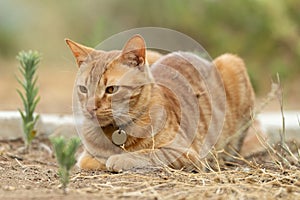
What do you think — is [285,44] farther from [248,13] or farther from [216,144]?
[216,144]

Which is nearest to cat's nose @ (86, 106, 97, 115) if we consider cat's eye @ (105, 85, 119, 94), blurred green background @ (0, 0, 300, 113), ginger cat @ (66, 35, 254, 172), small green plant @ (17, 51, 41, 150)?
ginger cat @ (66, 35, 254, 172)

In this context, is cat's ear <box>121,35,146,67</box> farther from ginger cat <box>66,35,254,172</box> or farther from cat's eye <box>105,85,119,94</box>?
cat's eye <box>105,85,119,94</box>

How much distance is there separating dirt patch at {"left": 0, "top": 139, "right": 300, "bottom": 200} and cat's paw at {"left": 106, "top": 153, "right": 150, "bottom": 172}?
0.05 metres

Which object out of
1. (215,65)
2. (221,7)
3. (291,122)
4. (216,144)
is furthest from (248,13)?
(216,144)

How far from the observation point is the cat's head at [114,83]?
137 inches

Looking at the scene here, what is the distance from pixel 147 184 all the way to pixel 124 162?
52cm

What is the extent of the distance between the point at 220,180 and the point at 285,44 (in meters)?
5.33

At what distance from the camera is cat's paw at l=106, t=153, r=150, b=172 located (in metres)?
3.47

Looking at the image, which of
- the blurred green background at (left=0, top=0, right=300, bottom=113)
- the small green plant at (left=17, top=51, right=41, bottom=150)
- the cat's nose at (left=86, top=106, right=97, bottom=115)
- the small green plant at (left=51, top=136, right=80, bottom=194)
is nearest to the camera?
the small green plant at (left=51, top=136, right=80, bottom=194)

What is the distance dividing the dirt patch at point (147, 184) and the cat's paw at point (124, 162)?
0.15 feet

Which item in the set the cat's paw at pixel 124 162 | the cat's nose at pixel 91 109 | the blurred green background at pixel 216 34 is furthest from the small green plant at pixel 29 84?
the blurred green background at pixel 216 34

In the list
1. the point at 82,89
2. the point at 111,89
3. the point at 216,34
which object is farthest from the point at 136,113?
the point at 216,34

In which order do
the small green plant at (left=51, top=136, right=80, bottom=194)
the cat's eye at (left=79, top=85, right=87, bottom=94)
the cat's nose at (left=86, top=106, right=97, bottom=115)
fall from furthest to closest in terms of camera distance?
the cat's eye at (left=79, top=85, right=87, bottom=94) < the cat's nose at (left=86, top=106, right=97, bottom=115) < the small green plant at (left=51, top=136, right=80, bottom=194)

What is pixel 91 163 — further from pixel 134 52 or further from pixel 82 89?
pixel 134 52
